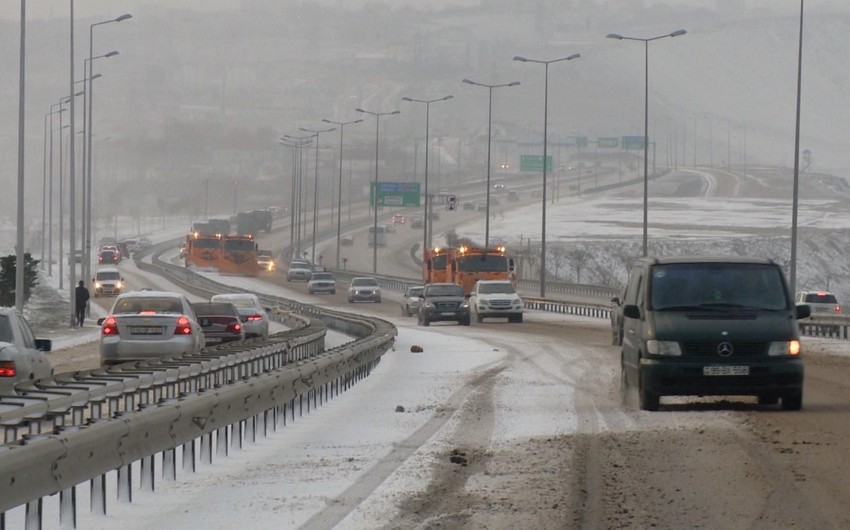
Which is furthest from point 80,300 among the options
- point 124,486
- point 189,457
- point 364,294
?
point 124,486

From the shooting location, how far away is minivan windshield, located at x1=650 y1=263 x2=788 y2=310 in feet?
63.7

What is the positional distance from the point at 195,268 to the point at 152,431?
306 feet

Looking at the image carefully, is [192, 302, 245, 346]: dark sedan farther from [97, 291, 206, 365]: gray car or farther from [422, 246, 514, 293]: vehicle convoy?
[422, 246, 514, 293]: vehicle convoy

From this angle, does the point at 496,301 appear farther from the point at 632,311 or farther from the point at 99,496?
the point at 99,496

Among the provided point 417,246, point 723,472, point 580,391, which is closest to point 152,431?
point 723,472

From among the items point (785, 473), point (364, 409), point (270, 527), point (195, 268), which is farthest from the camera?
point (195, 268)

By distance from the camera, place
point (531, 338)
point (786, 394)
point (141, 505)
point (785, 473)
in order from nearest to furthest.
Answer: point (141, 505), point (785, 473), point (786, 394), point (531, 338)

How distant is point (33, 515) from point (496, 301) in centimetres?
4829

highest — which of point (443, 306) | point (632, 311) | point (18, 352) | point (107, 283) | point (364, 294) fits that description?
point (632, 311)

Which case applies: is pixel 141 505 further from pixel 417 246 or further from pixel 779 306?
pixel 417 246

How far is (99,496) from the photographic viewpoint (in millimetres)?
11398

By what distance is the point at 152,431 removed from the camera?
11977mm

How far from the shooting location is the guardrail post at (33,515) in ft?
32.5

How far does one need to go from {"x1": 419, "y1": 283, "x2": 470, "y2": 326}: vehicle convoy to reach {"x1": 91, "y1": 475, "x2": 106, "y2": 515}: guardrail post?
45.5 meters
